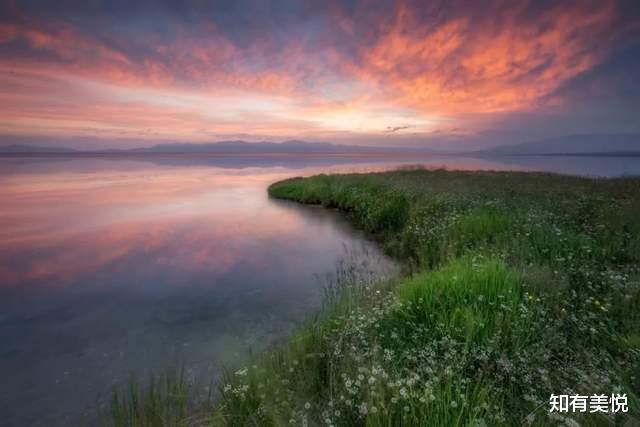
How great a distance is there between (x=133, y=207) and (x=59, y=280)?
14.9m

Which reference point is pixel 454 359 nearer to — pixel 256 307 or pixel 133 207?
pixel 256 307

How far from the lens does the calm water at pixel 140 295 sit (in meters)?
5.95

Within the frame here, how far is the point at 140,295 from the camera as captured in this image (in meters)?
9.58

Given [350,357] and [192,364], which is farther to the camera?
[192,364]

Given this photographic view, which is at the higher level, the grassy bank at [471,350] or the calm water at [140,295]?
the grassy bank at [471,350]

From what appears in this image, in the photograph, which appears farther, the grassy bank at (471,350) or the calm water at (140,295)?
the calm water at (140,295)

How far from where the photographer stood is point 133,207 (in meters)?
24.3

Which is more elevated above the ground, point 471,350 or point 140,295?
point 471,350

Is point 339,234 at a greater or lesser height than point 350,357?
lesser

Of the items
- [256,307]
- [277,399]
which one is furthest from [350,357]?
[256,307]

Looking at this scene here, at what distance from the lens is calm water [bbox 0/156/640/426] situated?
5953mm

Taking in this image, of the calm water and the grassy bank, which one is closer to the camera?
the grassy bank

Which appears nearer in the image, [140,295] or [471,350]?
[471,350]

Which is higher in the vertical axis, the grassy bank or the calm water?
the grassy bank
